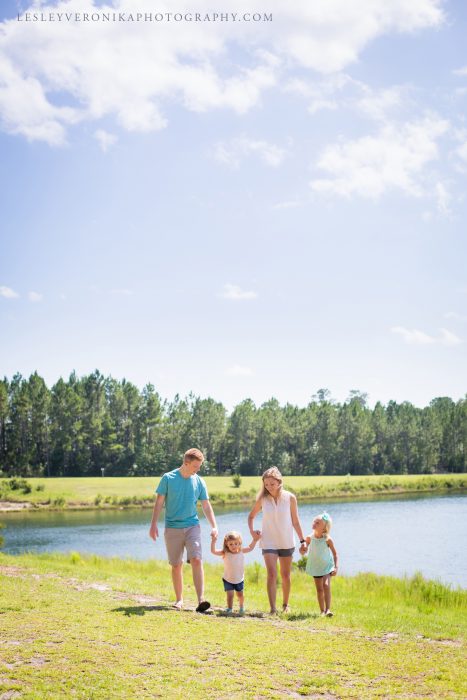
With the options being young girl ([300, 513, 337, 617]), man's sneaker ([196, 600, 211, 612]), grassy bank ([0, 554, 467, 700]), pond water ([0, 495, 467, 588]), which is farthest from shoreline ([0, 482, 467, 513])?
young girl ([300, 513, 337, 617])

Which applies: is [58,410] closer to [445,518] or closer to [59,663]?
[445,518]

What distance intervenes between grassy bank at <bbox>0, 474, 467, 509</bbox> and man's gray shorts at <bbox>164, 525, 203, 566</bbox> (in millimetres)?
52468

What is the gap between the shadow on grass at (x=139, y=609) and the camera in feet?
29.4

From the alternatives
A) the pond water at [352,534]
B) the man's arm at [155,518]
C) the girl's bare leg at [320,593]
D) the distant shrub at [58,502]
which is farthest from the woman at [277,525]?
the distant shrub at [58,502]

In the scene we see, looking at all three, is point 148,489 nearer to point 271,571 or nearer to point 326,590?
point 326,590

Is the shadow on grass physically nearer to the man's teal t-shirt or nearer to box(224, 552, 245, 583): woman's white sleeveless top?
box(224, 552, 245, 583): woman's white sleeveless top

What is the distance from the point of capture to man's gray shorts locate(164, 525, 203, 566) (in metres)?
9.54

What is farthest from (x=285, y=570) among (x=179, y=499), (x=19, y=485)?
(x=19, y=485)

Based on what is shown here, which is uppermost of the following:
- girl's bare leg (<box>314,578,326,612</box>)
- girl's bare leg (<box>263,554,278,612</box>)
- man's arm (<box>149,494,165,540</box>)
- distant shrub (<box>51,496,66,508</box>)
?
man's arm (<box>149,494,165,540</box>)

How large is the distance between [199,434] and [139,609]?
102 meters

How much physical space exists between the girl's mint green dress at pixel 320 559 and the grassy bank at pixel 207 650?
2.37 ft

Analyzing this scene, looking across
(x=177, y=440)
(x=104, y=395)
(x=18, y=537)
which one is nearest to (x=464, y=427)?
(x=177, y=440)

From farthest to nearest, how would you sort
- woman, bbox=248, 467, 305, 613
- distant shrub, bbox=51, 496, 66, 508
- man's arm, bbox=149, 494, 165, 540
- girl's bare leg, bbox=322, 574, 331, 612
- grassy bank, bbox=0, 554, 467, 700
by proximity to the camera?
distant shrub, bbox=51, 496, 66, 508, girl's bare leg, bbox=322, 574, 331, 612, woman, bbox=248, 467, 305, 613, man's arm, bbox=149, 494, 165, 540, grassy bank, bbox=0, 554, 467, 700

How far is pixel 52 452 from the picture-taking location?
97125 mm
